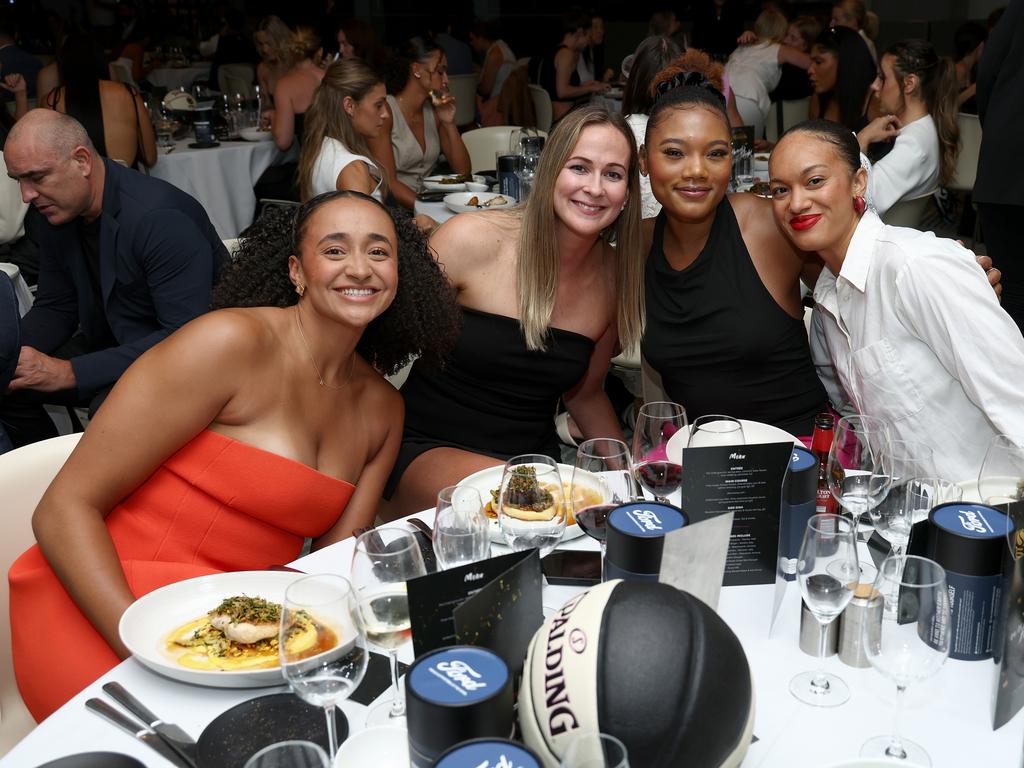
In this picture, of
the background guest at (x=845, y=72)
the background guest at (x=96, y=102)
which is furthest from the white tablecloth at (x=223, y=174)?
the background guest at (x=845, y=72)

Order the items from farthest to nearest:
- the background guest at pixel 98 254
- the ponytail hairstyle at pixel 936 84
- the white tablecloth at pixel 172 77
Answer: the white tablecloth at pixel 172 77, the ponytail hairstyle at pixel 936 84, the background guest at pixel 98 254

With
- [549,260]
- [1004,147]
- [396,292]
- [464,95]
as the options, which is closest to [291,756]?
[396,292]

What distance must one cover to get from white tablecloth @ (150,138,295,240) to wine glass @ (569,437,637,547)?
507cm

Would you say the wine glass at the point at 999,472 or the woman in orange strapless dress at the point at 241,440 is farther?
the woman in orange strapless dress at the point at 241,440

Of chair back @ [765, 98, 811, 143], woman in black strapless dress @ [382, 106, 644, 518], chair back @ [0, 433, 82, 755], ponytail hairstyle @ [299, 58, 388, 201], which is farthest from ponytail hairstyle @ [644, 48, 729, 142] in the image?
chair back @ [765, 98, 811, 143]

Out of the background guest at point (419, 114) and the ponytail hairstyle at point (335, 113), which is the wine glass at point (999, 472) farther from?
the background guest at point (419, 114)

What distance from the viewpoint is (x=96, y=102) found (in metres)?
5.29

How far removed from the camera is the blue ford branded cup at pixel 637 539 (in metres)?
1.25

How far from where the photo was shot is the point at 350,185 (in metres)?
4.35

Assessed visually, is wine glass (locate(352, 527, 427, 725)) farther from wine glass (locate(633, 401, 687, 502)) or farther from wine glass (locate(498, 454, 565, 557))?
wine glass (locate(633, 401, 687, 502))

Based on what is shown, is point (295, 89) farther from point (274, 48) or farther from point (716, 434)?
point (716, 434)

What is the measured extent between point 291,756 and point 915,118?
440 cm

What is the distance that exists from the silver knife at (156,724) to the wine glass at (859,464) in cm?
109

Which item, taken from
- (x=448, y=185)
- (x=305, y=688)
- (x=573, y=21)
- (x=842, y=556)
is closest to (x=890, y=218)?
(x=448, y=185)
